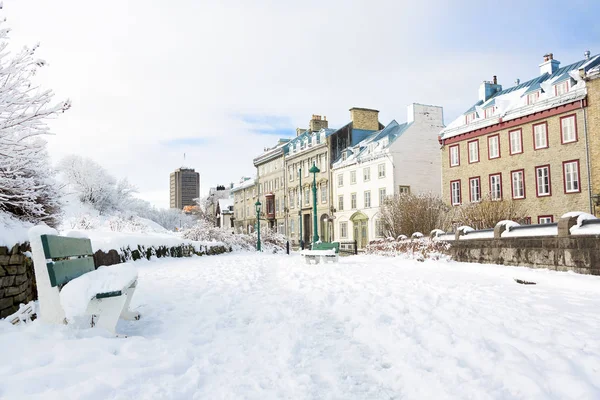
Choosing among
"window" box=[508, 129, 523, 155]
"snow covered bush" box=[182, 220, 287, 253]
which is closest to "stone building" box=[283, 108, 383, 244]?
"snow covered bush" box=[182, 220, 287, 253]

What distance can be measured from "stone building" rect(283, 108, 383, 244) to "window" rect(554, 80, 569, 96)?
21.2m

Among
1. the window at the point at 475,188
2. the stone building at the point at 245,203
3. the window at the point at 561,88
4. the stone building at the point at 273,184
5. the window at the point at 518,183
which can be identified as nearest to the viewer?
the window at the point at 561,88

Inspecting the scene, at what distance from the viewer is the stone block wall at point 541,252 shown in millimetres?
10375

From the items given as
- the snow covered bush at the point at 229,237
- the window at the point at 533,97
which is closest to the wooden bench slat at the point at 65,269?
the snow covered bush at the point at 229,237

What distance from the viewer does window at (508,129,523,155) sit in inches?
1124

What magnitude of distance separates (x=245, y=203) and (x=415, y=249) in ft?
161

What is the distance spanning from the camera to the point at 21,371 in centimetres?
339

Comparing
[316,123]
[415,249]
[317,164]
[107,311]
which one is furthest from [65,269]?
[316,123]

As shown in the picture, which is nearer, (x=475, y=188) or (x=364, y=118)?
(x=475, y=188)

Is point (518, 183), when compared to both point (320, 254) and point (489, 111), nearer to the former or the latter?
point (489, 111)

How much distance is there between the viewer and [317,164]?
48.4 metres

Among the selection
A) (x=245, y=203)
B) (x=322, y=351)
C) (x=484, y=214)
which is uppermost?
(x=245, y=203)

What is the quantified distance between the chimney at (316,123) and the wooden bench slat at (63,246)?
4759 centimetres

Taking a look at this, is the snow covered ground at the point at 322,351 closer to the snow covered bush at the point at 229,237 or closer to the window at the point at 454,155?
the snow covered bush at the point at 229,237
